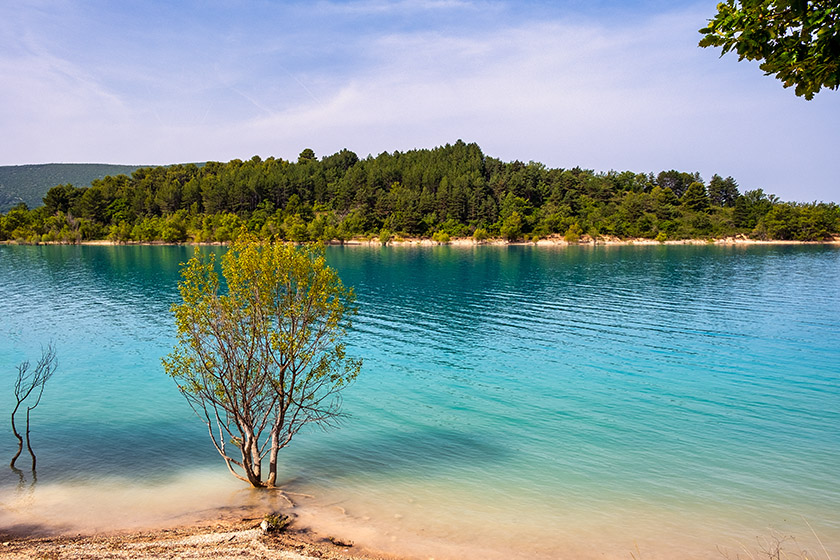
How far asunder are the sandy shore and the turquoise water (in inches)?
34.0

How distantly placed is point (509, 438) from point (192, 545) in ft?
37.7

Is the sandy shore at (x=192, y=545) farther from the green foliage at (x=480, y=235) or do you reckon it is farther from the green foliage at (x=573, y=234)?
the green foliage at (x=573, y=234)

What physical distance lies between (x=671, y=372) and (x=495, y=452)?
47.4ft

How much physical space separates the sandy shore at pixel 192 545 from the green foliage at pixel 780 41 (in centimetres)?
1096

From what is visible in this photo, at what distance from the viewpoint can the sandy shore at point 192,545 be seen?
31.6 ft

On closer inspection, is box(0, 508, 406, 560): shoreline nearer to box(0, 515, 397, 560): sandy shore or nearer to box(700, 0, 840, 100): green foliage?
box(0, 515, 397, 560): sandy shore

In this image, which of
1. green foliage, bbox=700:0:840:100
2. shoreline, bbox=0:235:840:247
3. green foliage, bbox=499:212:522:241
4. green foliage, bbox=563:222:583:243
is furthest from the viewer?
green foliage, bbox=563:222:583:243

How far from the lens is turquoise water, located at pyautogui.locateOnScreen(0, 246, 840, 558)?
12.5m

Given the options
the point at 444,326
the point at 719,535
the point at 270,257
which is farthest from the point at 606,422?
the point at 444,326

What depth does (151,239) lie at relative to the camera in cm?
19138

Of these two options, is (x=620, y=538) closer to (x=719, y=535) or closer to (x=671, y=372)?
(x=719, y=535)

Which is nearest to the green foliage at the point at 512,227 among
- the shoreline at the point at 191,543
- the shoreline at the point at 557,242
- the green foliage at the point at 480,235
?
the shoreline at the point at 557,242

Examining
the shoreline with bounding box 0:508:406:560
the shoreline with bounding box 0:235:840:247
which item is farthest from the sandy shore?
the shoreline with bounding box 0:235:840:247

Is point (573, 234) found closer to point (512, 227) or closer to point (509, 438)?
point (512, 227)
